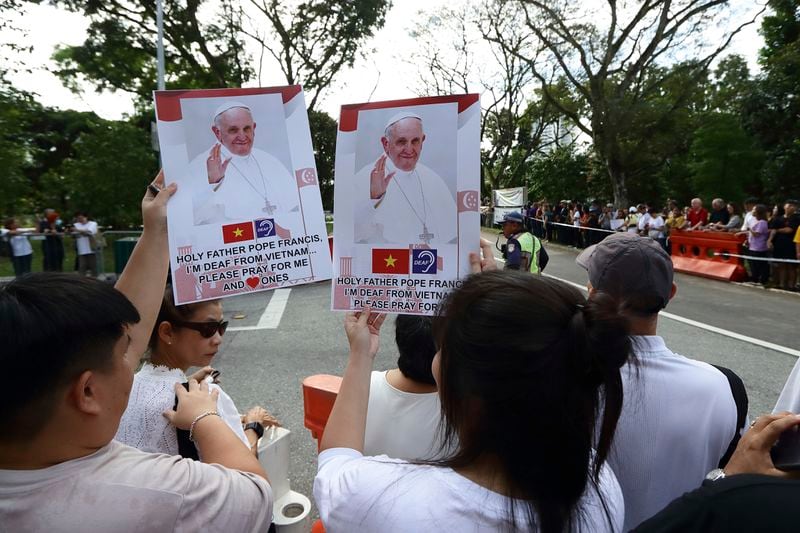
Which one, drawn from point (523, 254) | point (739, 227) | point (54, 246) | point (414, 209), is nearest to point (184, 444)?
point (414, 209)

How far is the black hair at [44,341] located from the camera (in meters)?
0.92

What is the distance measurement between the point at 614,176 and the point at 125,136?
60.3 feet

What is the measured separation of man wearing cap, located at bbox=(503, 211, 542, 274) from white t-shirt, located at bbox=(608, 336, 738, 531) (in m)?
4.54

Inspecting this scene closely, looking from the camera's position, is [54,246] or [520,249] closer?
[520,249]

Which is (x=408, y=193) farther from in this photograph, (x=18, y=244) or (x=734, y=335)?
(x=18, y=244)

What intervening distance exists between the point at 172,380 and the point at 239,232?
509 mm

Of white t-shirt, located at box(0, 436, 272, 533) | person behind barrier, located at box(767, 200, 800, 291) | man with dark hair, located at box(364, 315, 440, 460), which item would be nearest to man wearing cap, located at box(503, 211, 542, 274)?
man with dark hair, located at box(364, 315, 440, 460)

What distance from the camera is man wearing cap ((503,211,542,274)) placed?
6.07m

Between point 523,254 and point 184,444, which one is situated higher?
point 184,444

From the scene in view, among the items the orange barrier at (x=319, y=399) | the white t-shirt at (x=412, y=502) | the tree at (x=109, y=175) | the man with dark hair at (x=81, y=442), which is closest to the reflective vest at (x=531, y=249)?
the orange barrier at (x=319, y=399)

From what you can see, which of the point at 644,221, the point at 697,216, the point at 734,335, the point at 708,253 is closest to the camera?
the point at 734,335

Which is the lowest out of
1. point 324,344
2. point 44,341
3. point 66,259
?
point 324,344

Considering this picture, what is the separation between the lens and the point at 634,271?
1.66 metres

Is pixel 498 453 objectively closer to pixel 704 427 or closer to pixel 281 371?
pixel 704 427
